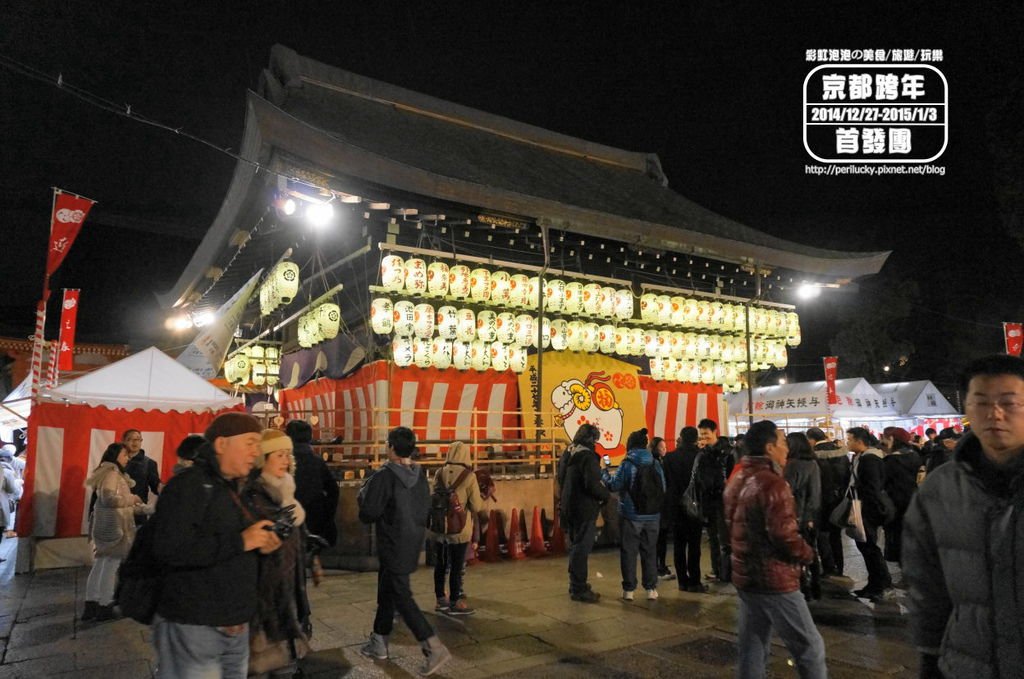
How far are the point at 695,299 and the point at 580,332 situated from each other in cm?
365

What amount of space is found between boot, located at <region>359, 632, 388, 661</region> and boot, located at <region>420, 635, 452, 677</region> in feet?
1.61

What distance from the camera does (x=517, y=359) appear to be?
13.6 meters

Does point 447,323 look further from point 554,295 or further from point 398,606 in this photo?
point 398,606

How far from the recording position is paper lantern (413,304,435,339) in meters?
12.0

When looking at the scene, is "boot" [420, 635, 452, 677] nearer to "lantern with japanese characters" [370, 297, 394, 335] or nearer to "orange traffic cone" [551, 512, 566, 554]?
"orange traffic cone" [551, 512, 566, 554]

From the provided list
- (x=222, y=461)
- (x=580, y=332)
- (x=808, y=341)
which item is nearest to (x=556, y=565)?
(x=580, y=332)

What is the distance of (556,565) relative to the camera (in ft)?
32.1

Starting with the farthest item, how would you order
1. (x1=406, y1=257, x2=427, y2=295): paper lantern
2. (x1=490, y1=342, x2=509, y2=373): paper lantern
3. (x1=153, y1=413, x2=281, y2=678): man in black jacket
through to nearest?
(x1=490, y1=342, x2=509, y2=373): paper lantern, (x1=406, y1=257, x2=427, y2=295): paper lantern, (x1=153, y1=413, x2=281, y2=678): man in black jacket

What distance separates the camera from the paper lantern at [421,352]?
40.5ft

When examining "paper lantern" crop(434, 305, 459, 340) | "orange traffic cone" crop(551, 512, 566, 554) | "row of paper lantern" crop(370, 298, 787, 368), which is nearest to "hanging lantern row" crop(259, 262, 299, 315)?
"row of paper lantern" crop(370, 298, 787, 368)

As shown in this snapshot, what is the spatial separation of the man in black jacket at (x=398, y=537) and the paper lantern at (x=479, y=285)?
7.28 m

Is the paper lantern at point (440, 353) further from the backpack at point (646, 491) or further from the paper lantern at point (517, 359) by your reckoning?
the backpack at point (646, 491)

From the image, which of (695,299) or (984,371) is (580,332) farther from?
(984,371)

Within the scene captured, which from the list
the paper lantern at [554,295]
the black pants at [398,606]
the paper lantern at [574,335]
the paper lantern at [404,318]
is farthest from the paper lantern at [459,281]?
the black pants at [398,606]
